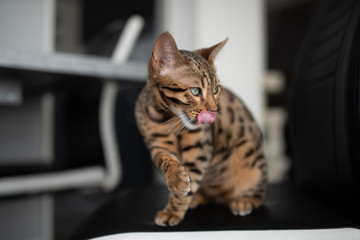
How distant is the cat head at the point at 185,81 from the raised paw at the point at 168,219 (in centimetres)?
19

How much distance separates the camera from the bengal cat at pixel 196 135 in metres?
0.55

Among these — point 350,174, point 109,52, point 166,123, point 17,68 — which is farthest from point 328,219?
point 109,52

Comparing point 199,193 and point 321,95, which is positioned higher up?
point 321,95

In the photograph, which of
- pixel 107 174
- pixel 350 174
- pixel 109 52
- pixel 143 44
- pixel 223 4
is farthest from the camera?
pixel 143 44

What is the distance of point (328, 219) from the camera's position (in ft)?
2.06

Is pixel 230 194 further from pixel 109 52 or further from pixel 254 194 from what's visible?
pixel 109 52

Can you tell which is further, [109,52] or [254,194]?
[109,52]

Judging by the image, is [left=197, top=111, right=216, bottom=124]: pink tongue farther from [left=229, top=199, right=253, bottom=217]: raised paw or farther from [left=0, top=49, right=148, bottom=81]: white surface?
[left=0, top=49, right=148, bottom=81]: white surface

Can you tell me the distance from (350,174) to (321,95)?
0.19 metres

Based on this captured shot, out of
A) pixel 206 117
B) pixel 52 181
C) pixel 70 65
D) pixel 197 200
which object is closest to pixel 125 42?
pixel 70 65

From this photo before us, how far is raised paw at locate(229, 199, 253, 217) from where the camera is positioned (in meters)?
0.67

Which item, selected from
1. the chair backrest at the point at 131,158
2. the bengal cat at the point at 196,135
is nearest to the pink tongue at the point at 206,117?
the bengal cat at the point at 196,135

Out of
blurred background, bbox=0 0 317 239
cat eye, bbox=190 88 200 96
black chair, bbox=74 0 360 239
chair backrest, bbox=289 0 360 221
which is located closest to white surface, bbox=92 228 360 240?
black chair, bbox=74 0 360 239

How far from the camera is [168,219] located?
2.00 ft
